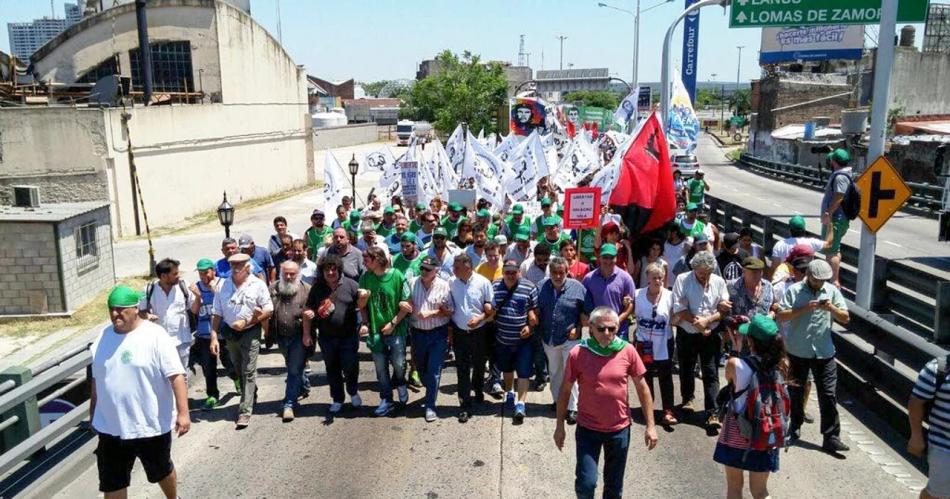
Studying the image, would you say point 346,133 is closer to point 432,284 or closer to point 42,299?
point 42,299

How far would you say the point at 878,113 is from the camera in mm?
8844

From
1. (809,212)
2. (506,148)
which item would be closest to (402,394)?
(506,148)

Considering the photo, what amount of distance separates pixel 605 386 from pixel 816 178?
105 feet

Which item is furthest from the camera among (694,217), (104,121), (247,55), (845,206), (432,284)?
(247,55)

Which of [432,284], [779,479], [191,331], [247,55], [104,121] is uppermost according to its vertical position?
[247,55]

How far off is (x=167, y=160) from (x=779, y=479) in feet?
77.1

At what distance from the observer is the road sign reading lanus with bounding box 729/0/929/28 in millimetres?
10438

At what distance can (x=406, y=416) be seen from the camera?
312 inches

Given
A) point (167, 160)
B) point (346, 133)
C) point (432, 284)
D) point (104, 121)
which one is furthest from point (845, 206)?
point (346, 133)

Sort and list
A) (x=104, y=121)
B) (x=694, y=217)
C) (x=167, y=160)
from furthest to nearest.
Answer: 1. (x=167, y=160)
2. (x=104, y=121)
3. (x=694, y=217)

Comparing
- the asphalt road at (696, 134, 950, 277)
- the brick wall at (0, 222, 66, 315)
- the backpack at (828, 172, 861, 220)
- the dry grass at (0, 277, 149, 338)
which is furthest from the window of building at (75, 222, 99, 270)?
the asphalt road at (696, 134, 950, 277)

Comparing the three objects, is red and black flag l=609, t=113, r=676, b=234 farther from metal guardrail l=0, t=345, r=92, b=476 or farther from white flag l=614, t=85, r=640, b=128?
white flag l=614, t=85, r=640, b=128

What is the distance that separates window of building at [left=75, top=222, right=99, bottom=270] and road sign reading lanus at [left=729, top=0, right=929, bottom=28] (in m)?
12.7

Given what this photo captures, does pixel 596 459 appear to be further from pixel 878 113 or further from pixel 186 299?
pixel 878 113
